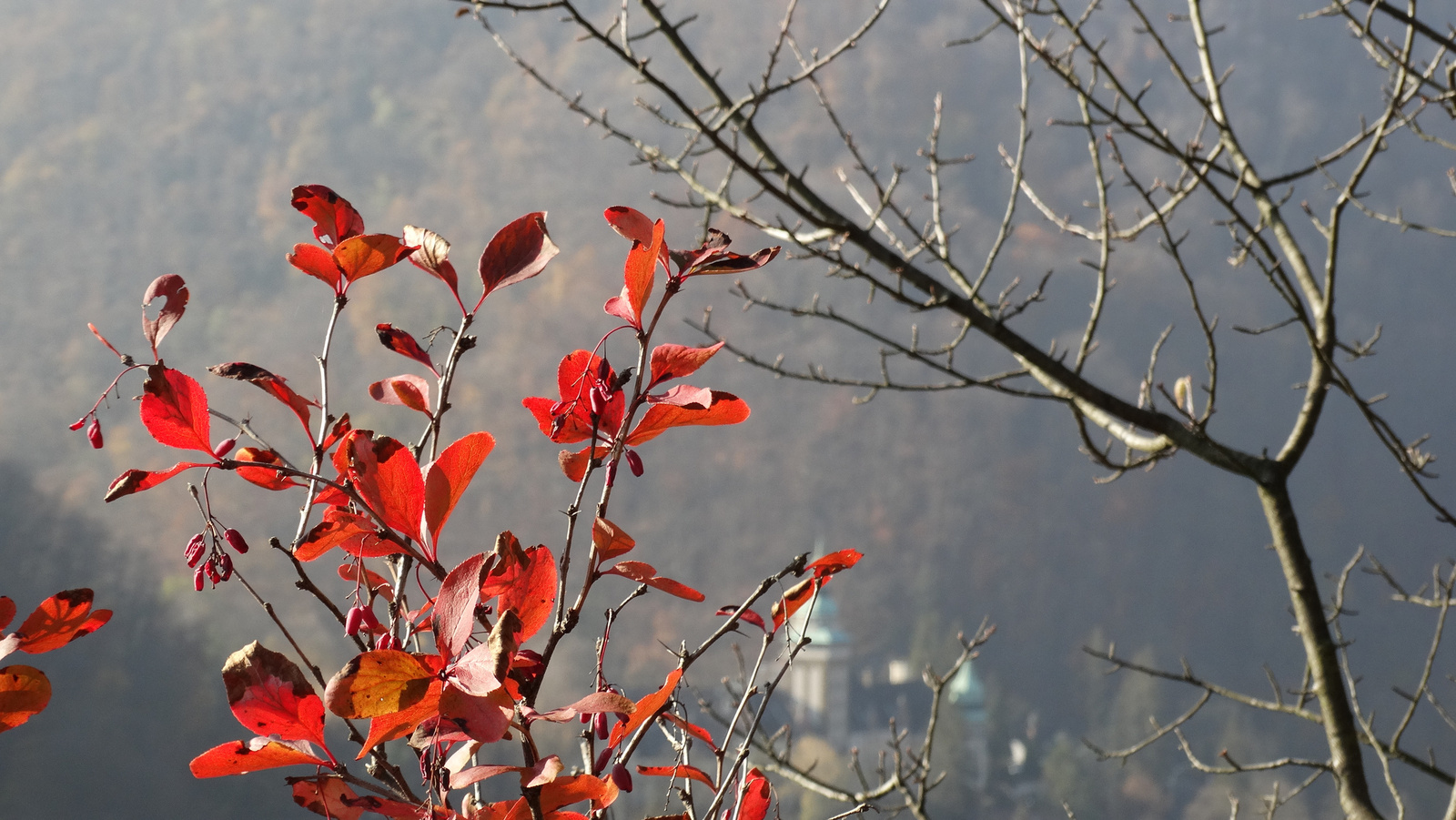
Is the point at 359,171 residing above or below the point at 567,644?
above

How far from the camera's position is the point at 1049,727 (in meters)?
13.8

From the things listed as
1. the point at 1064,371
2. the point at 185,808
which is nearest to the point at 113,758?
the point at 185,808

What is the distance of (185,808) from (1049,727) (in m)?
11.5

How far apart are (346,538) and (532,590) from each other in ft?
0.29

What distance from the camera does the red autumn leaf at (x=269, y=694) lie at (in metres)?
0.32

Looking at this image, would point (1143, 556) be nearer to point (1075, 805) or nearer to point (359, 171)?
point (1075, 805)

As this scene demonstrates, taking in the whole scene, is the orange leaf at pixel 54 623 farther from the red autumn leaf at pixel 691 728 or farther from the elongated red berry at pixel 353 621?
the red autumn leaf at pixel 691 728

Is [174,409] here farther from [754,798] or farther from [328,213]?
[754,798]

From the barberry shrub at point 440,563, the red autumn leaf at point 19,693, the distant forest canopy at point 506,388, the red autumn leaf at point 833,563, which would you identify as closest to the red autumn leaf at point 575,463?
the barberry shrub at point 440,563

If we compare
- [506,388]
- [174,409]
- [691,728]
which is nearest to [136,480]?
[174,409]

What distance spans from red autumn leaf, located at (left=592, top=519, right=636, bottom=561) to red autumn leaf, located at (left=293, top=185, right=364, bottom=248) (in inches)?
6.5

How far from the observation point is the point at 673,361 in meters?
0.39

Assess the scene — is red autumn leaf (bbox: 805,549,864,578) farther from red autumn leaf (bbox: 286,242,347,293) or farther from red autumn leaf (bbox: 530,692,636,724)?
red autumn leaf (bbox: 286,242,347,293)

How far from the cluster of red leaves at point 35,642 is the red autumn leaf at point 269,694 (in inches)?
4.8
